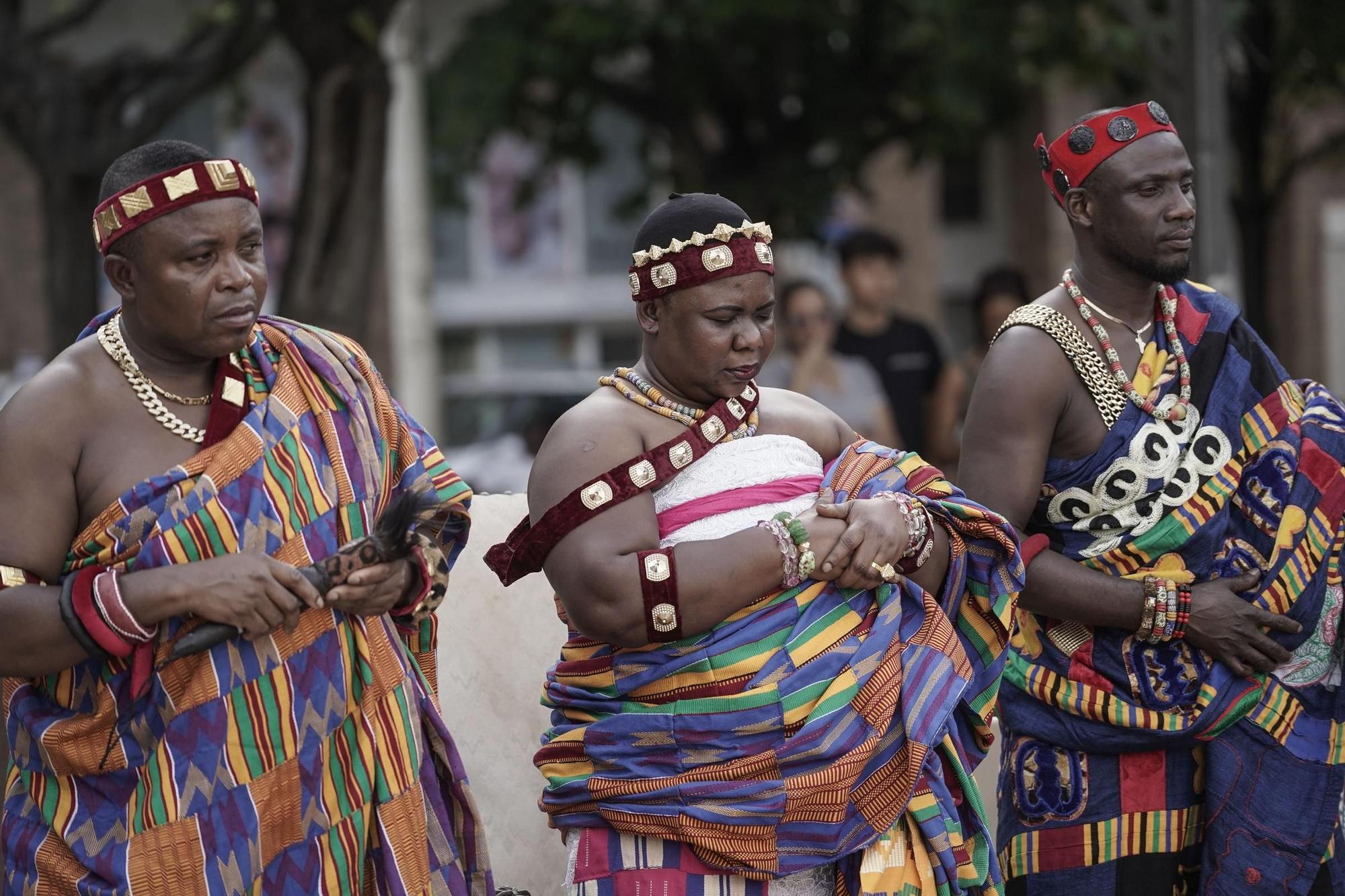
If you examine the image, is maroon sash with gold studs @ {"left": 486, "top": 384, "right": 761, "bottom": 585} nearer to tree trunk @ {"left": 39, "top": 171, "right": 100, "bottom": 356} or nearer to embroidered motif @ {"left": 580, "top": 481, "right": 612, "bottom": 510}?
embroidered motif @ {"left": 580, "top": 481, "right": 612, "bottom": 510}

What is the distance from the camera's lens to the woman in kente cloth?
10.4 feet

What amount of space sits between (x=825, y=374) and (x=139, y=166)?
4.92 m

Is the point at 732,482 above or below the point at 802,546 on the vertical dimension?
above

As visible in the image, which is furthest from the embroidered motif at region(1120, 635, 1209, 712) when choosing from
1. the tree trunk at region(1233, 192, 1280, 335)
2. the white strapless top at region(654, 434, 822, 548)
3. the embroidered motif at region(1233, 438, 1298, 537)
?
the tree trunk at region(1233, 192, 1280, 335)

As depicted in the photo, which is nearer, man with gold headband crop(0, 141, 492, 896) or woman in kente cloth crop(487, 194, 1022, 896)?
man with gold headband crop(0, 141, 492, 896)

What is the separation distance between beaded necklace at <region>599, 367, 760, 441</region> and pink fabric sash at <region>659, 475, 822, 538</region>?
5.1 inches

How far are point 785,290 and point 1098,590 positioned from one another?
15.5 feet

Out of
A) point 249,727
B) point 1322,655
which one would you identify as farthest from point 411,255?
point 249,727

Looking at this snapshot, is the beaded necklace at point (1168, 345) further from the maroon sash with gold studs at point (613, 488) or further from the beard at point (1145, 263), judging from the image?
the maroon sash with gold studs at point (613, 488)

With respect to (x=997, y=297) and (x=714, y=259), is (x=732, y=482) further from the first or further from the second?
(x=997, y=297)

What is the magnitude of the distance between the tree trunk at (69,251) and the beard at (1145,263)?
688cm

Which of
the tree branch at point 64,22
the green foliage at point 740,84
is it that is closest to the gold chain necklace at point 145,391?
the tree branch at point 64,22

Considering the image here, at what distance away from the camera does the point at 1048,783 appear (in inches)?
156

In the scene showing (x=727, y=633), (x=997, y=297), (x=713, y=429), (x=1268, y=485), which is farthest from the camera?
(x=997, y=297)
